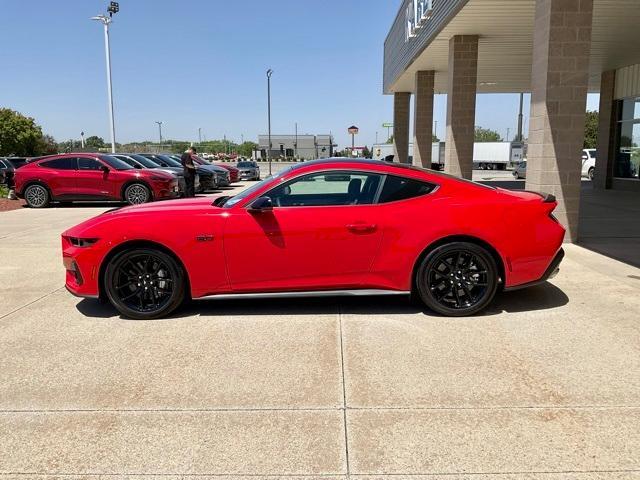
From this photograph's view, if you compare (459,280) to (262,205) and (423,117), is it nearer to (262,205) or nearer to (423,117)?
(262,205)

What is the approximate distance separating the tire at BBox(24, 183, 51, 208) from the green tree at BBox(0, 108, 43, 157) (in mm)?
40539

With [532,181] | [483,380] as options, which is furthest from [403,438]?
[532,181]

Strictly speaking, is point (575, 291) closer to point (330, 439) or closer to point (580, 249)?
point (580, 249)

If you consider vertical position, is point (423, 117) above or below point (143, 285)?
above

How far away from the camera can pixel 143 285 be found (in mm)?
5098

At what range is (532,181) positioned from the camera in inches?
369

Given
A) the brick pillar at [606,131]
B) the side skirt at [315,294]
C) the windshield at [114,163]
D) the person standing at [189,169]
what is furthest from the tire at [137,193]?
the brick pillar at [606,131]

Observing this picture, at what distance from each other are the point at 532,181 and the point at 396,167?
5092 millimetres

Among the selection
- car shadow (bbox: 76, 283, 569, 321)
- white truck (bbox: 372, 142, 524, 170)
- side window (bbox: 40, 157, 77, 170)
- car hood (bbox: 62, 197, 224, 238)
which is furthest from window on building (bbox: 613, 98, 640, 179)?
white truck (bbox: 372, 142, 524, 170)

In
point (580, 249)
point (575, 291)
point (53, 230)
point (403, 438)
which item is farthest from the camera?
point (53, 230)

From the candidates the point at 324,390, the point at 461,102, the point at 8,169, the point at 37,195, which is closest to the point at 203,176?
the point at 37,195

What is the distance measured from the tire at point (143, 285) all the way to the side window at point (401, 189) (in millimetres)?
2037

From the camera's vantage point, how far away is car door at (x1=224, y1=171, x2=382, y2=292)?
491 centimetres

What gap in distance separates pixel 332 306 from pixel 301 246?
85cm
